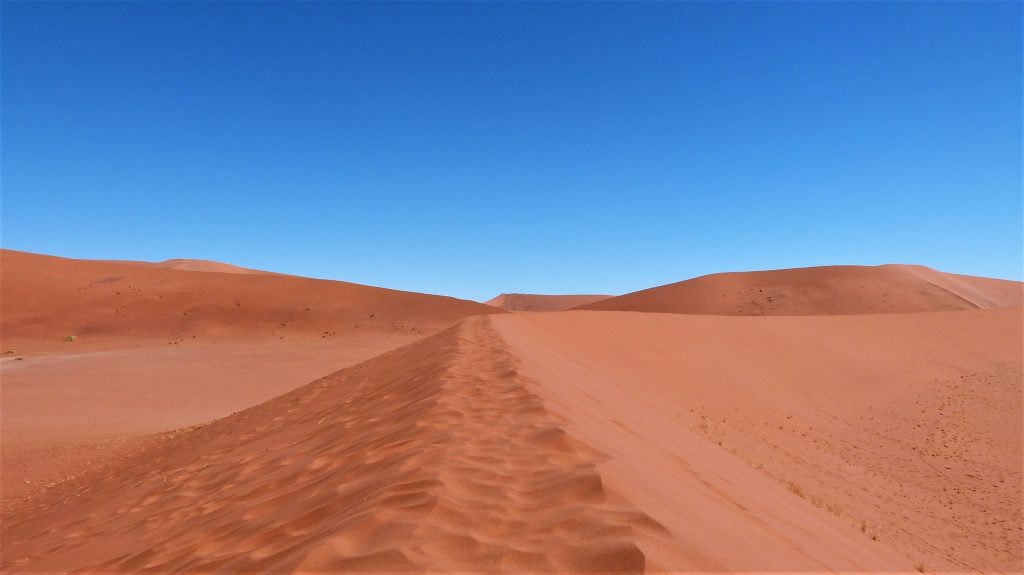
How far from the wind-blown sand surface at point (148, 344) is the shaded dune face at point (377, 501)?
3.78 m

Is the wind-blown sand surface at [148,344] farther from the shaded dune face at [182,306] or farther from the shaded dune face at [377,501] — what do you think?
the shaded dune face at [377,501]

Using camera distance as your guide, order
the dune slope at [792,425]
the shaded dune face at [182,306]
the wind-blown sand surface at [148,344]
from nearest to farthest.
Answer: the dune slope at [792,425], the wind-blown sand surface at [148,344], the shaded dune face at [182,306]

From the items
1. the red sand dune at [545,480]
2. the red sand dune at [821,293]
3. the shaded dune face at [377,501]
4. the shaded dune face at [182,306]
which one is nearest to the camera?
the shaded dune face at [377,501]

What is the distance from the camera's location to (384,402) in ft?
21.2

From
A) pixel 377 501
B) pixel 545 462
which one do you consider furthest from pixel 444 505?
pixel 545 462

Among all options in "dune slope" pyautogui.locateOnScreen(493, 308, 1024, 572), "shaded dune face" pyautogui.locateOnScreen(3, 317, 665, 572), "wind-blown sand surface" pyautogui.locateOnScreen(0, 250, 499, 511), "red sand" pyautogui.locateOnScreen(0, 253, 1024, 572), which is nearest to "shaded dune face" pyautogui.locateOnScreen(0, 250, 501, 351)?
"wind-blown sand surface" pyautogui.locateOnScreen(0, 250, 499, 511)

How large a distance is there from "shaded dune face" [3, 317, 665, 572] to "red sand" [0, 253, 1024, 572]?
0.02 meters

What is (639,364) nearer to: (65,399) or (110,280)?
(65,399)

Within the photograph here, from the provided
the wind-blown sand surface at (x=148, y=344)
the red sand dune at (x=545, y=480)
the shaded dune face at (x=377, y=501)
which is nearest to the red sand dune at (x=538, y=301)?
the wind-blown sand surface at (x=148, y=344)

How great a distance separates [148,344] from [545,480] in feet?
96.9

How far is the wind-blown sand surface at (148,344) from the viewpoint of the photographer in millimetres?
11148

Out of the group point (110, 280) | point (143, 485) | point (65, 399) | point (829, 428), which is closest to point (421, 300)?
point (110, 280)

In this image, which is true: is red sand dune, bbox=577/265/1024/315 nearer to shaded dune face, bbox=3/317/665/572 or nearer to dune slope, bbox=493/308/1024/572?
dune slope, bbox=493/308/1024/572

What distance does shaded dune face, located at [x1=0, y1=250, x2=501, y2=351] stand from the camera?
28625 millimetres
